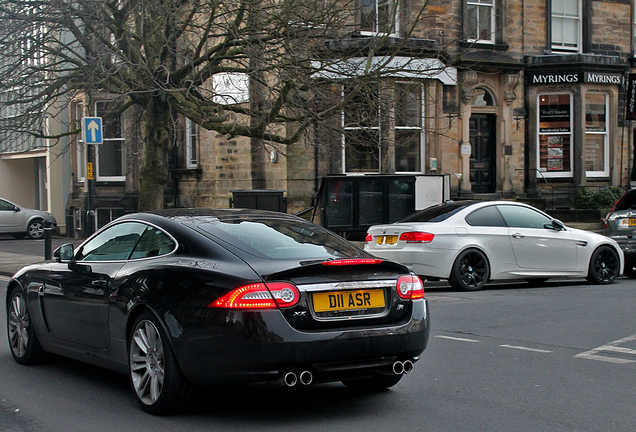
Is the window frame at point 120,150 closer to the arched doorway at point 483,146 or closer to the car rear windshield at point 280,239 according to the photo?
the arched doorway at point 483,146

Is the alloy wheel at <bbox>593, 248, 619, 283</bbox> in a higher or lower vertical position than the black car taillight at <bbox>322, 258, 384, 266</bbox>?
lower

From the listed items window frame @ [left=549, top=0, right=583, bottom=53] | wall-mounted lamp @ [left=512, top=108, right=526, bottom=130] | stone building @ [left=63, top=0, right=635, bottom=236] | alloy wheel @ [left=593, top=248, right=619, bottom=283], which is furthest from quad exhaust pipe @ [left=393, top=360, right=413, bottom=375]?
window frame @ [left=549, top=0, right=583, bottom=53]

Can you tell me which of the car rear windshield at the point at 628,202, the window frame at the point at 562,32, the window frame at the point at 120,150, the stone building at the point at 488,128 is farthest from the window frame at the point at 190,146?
the car rear windshield at the point at 628,202

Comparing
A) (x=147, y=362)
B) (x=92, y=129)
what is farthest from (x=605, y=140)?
(x=147, y=362)

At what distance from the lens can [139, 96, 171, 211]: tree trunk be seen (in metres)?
16.0

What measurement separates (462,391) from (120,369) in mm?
2618

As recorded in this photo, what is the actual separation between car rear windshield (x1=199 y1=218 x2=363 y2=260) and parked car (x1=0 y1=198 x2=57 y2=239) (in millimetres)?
21914

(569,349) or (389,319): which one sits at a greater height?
(389,319)

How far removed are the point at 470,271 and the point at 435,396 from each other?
6944 millimetres

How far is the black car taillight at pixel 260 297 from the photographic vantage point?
5.16 meters

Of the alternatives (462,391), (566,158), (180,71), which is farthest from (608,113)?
(462,391)

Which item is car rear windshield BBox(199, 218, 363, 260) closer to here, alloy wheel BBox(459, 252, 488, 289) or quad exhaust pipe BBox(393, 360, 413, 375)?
quad exhaust pipe BBox(393, 360, 413, 375)

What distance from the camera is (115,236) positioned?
6656mm

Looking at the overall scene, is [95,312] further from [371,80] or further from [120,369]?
[371,80]
